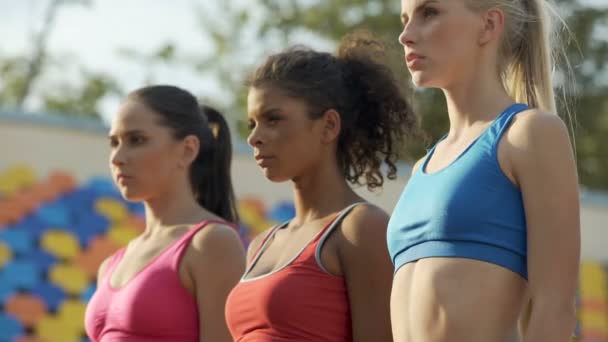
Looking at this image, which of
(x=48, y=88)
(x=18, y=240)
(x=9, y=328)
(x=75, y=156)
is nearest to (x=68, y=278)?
(x=18, y=240)

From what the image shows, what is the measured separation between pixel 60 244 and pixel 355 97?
5.29 m

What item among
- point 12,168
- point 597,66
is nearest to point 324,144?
point 12,168

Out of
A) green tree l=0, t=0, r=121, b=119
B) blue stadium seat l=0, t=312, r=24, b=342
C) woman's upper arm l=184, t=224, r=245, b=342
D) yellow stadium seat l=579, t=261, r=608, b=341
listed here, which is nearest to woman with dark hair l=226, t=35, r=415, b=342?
woman's upper arm l=184, t=224, r=245, b=342

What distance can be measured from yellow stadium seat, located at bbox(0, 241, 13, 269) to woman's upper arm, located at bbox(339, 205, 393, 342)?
546cm

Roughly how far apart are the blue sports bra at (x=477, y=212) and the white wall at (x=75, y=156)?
5.81 m

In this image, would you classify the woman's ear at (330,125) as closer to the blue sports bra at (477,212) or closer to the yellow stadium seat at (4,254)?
the blue sports bra at (477,212)

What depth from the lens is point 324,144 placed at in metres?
3.65

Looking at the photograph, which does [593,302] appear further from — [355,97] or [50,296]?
[355,97]

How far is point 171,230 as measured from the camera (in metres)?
4.23

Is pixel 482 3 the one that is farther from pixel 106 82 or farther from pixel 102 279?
pixel 106 82

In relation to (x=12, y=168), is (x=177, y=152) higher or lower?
higher

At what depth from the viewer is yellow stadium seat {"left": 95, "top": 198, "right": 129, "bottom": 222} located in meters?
8.97

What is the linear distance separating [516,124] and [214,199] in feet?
6.23

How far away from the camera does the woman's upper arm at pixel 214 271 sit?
392 cm
